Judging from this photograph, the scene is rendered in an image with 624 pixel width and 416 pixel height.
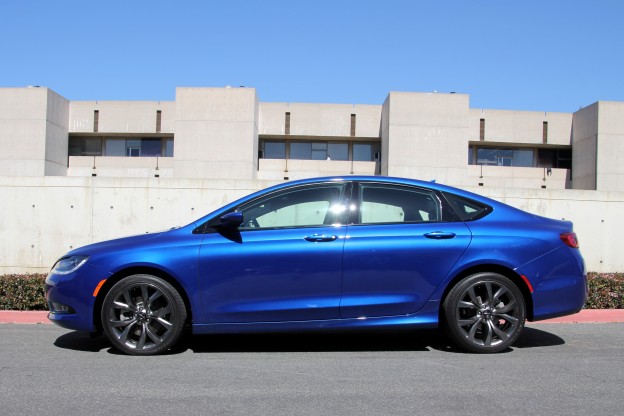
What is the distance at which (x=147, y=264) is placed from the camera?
5289 millimetres

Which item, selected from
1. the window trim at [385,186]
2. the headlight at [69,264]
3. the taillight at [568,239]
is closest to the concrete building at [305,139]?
the taillight at [568,239]

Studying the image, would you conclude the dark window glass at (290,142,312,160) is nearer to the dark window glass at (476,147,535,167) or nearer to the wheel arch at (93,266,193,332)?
the dark window glass at (476,147,535,167)

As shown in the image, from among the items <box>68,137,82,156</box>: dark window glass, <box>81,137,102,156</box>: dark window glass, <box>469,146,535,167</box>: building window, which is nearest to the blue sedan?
<box>469,146,535,167</box>: building window

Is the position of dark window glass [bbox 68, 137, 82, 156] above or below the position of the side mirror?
above

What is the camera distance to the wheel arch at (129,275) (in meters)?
5.35

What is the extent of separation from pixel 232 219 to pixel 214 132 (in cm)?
2565

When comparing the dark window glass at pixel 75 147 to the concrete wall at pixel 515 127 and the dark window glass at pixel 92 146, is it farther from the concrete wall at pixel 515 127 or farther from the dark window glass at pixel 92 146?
the concrete wall at pixel 515 127

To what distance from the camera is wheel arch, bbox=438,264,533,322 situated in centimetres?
544

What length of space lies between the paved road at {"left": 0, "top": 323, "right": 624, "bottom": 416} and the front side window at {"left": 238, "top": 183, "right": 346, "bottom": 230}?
117 centimetres

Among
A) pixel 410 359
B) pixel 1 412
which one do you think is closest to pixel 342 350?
pixel 410 359

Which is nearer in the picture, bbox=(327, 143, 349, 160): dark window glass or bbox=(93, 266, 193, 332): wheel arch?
bbox=(93, 266, 193, 332): wheel arch

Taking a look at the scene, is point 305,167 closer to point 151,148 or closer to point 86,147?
point 151,148

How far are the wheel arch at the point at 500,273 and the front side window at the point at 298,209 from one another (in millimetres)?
1114

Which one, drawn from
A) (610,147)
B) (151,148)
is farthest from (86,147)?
(610,147)
